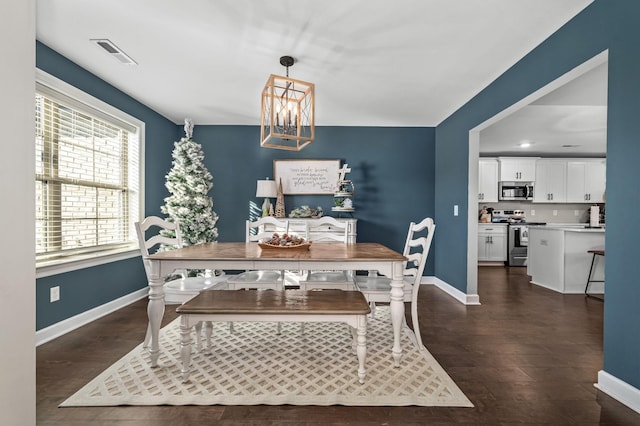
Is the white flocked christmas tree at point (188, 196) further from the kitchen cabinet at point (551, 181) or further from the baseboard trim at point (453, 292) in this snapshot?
the kitchen cabinet at point (551, 181)

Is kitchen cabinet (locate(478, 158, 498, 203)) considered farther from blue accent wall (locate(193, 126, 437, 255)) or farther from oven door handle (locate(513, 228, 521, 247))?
blue accent wall (locate(193, 126, 437, 255))

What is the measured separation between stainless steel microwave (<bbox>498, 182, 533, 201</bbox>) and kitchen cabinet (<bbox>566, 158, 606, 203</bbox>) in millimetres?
946

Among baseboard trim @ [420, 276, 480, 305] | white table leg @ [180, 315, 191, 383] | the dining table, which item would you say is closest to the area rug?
white table leg @ [180, 315, 191, 383]

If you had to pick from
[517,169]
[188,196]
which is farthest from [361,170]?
[517,169]

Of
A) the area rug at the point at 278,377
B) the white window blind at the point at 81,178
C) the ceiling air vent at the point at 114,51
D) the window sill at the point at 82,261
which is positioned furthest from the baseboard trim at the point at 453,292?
the ceiling air vent at the point at 114,51

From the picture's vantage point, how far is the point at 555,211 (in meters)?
7.75

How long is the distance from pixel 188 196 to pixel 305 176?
1832 mm

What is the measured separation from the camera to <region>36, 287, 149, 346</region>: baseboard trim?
282cm

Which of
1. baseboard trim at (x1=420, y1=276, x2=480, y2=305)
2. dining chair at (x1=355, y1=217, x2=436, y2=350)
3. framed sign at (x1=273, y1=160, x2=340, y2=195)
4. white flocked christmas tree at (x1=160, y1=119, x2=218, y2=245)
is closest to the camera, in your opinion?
dining chair at (x1=355, y1=217, x2=436, y2=350)

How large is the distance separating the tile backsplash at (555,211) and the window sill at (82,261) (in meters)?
7.30

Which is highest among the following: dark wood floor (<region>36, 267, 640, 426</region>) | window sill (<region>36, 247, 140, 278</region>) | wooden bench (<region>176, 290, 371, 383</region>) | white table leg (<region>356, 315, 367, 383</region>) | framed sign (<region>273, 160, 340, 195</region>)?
framed sign (<region>273, 160, 340, 195</region>)

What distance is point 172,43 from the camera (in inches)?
109

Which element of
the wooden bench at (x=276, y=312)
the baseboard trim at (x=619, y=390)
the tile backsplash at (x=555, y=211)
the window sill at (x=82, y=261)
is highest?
the tile backsplash at (x=555, y=211)

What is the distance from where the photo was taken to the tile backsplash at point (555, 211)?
7730mm
